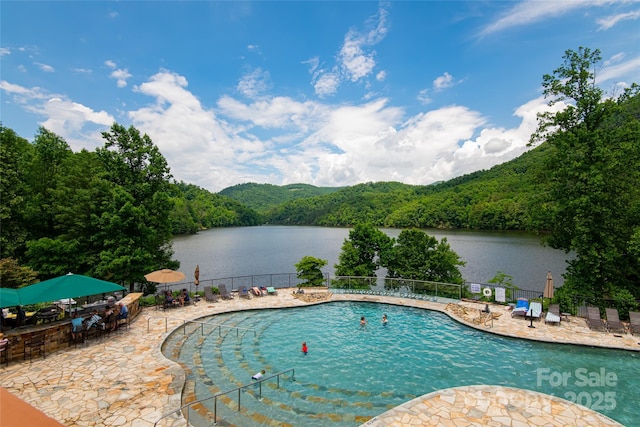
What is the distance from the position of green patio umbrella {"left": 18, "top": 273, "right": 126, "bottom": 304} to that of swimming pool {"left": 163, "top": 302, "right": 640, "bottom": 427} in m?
3.31

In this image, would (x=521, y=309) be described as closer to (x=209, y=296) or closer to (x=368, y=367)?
(x=368, y=367)

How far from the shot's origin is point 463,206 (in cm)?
9325

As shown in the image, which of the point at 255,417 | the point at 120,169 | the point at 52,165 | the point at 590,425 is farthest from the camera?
the point at 52,165

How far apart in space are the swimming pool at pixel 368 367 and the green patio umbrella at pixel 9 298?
4.64 m

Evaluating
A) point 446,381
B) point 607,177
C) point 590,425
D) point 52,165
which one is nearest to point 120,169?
point 52,165

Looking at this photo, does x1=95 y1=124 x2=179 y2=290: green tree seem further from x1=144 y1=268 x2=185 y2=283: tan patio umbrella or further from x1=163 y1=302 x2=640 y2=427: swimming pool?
x1=163 y1=302 x2=640 y2=427: swimming pool

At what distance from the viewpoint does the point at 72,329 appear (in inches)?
437

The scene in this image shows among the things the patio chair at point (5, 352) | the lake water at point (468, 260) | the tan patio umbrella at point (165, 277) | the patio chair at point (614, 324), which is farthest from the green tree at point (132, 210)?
the patio chair at point (614, 324)

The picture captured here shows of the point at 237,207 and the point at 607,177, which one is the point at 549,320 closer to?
the point at 607,177

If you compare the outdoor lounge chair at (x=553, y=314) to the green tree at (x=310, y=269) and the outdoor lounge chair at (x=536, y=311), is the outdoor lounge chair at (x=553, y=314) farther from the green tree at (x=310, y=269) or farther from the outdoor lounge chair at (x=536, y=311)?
the green tree at (x=310, y=269)

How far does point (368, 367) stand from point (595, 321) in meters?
9.80

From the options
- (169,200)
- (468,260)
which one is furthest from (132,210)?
(468,260)

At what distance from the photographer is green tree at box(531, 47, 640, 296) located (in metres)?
14.7

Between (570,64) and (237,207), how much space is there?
144 meters
